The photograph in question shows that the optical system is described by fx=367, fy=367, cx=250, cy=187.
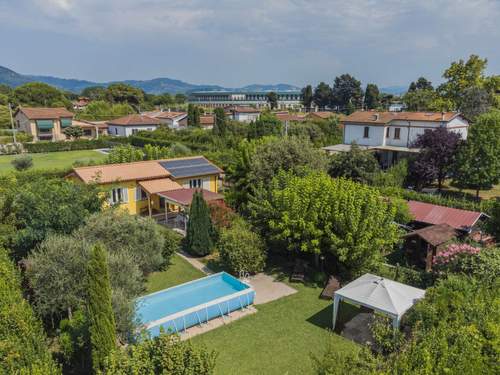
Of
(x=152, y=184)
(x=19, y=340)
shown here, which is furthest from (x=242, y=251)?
(x=152, y=184)

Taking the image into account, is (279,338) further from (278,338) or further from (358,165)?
(358,165)

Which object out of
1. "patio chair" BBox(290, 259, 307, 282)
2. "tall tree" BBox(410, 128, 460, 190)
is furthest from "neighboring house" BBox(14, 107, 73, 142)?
"patio chair" BBox(290, 259, 307, 282)

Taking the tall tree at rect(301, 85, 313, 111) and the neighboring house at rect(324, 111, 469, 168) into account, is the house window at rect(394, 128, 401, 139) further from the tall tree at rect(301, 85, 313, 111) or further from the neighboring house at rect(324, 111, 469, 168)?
the tall tree at rect(301, 85, 313, 111)

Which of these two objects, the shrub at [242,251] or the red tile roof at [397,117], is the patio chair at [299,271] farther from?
the red tile roof at [397,117]

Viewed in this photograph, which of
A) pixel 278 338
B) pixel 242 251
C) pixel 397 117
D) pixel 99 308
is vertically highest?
pixel 397 117

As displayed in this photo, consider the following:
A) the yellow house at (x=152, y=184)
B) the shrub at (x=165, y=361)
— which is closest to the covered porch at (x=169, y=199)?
the yellow house at (x=152, y=184)

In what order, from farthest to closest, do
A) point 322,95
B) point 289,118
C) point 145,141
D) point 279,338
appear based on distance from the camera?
point 322,95 → point 289,118 → point 145,141 → point 279,338
